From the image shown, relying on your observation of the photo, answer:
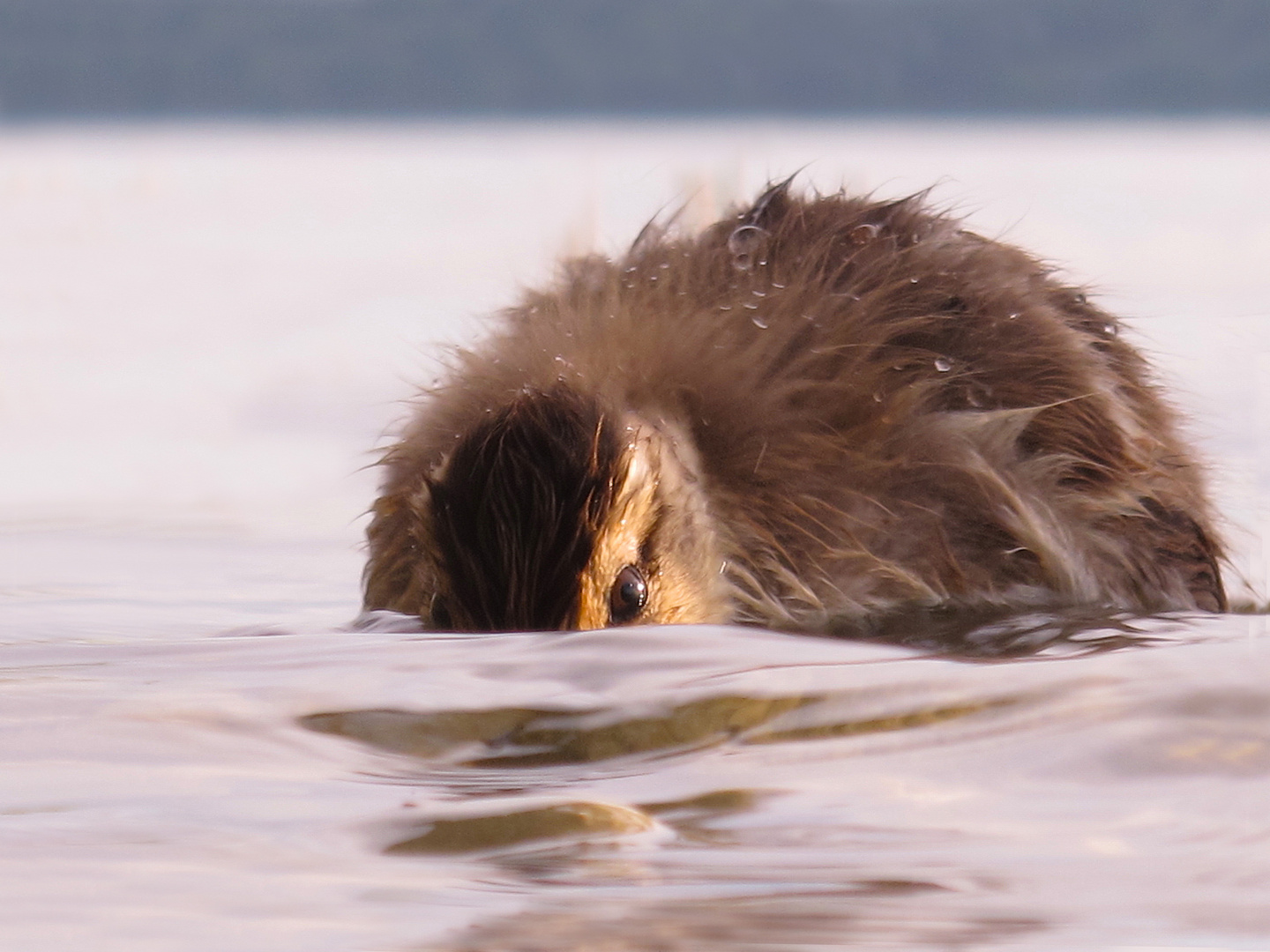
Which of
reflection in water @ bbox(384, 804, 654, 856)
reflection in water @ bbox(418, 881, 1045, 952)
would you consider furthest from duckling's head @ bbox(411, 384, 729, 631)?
reflection in water @ bbox(418, 881, 1045, 952)

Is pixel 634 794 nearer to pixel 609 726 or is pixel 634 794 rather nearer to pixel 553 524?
pixel 609 726

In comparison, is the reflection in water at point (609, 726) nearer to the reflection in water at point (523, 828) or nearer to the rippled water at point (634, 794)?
the rippled water at point (634, 794)

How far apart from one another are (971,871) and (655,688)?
73cm

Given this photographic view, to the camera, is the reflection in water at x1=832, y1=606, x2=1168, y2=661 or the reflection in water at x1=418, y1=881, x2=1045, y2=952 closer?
the reflection in water at x1=418, y1=881, x2=1045, y2=952

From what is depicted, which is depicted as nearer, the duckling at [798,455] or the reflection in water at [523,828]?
the reflection in water at [523,828]

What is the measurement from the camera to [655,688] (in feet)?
8.02

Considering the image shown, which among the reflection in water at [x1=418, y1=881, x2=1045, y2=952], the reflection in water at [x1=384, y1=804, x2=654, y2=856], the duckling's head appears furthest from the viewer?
the duckling's head

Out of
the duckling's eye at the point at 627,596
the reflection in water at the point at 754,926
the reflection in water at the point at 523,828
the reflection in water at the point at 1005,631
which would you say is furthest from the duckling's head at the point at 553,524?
the reflection in water at the point at 754,926

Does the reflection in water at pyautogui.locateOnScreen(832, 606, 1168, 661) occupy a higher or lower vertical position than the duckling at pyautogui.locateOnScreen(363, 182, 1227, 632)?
lower

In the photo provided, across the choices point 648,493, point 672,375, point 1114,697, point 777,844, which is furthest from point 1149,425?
point 777,844

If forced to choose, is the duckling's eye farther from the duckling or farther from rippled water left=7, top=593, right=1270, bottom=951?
rippled water left=7, top=593, right=1270, bottom=951

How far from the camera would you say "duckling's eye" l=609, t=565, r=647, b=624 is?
2.87m

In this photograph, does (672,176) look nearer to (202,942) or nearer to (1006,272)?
(1006,272)

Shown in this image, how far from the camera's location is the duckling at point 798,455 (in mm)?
2834
